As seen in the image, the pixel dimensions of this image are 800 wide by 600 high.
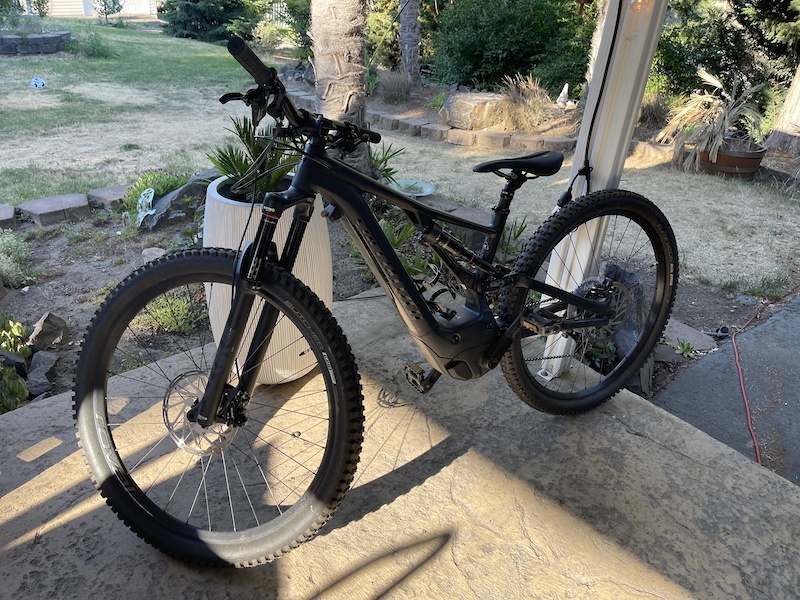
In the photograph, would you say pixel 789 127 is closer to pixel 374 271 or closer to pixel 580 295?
pixel 580 295

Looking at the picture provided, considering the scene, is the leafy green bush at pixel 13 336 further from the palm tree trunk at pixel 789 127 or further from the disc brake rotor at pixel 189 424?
the palm tree trunk at pixel 789 127

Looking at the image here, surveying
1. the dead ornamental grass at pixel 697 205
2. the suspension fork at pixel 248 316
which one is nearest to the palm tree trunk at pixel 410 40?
the dead ornamental grass at pixel 697 205

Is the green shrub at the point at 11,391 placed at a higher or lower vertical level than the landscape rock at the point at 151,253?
lower

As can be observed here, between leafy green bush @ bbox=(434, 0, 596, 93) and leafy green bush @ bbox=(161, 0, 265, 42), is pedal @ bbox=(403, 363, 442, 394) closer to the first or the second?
leafy green bush @ bbox=(434, 0, 596, 93)

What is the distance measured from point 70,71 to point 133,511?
41.7 feet

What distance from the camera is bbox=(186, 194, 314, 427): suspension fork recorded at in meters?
1.43

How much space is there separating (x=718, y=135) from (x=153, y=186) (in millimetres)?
6233

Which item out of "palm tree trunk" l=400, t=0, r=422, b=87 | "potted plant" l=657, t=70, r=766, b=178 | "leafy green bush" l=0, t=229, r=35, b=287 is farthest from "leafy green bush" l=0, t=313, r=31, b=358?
"palm tree trunk" l=400, t=0, r=422, b=87

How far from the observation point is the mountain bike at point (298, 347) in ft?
4.86

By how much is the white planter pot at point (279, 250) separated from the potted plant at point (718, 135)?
5.97 metres

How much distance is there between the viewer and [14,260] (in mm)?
4113

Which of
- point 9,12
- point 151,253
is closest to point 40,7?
point 9,12

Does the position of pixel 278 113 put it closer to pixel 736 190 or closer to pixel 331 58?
pixel 331 58

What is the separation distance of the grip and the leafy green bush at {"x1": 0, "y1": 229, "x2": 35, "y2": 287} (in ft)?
11.6
